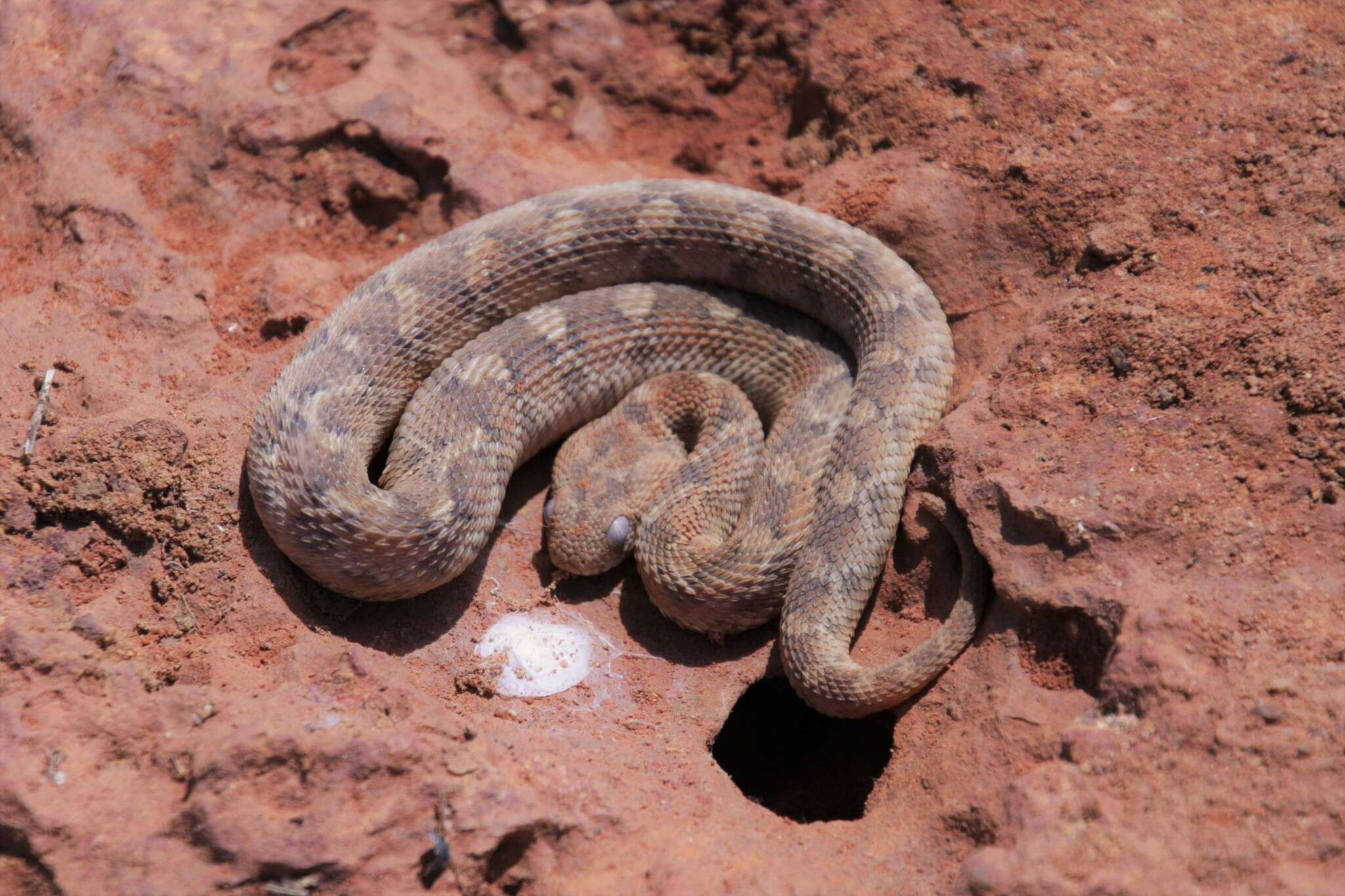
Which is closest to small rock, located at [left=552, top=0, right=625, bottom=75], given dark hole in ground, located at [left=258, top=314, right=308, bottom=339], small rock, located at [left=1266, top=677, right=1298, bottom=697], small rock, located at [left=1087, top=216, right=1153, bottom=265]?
dark hole in ground, located at [left=258, top=314, right=308, bottom=339]

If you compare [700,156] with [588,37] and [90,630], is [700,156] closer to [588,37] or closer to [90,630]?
[588,37]

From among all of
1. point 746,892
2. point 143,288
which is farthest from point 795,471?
point 143,288

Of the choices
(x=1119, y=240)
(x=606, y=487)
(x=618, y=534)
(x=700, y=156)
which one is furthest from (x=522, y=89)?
(x=1119, y=240)

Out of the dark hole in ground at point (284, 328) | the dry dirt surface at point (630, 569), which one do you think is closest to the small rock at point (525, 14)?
the dry dirt surface at point (630, 569)

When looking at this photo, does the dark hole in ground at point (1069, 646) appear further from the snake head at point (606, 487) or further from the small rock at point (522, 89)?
the small rock at point (522, 89)

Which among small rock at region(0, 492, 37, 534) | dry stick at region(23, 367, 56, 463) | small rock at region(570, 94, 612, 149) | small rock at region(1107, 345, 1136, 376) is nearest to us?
small rock at region(0, 492, 37, 534)

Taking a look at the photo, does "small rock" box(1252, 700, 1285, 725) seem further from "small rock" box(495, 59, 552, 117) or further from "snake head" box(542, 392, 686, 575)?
"small rock" box(495, 59, 552, 117)

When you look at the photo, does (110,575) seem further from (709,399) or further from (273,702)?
(709,399)
